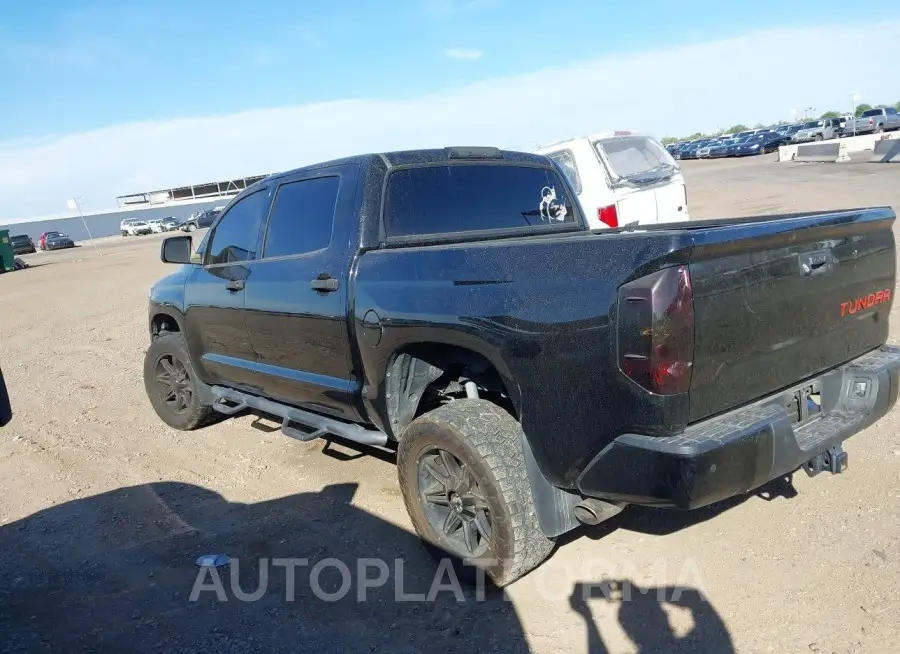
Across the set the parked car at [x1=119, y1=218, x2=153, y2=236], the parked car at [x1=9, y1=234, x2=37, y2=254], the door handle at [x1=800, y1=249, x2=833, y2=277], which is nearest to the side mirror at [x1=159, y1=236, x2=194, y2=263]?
the door handle at [x1=800, y1=249, x2=833, y2=277]

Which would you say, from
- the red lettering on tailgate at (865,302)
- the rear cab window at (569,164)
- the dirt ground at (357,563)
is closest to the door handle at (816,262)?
the red lettering on tailgate at (865,302)

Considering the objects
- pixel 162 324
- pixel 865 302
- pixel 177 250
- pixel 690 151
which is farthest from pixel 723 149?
pixel 865 302

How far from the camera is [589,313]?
101 inches

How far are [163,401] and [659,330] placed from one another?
4975mm

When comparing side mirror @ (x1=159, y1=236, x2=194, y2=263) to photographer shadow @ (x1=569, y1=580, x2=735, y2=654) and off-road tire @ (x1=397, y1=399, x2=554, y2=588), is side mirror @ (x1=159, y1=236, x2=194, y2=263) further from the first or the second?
photographer shadow @ (x1=569, y1=580, x2=735, y2=654)

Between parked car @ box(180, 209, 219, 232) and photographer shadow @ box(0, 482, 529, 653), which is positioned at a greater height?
photographer shadow @ box(0, 482, 529, 653)

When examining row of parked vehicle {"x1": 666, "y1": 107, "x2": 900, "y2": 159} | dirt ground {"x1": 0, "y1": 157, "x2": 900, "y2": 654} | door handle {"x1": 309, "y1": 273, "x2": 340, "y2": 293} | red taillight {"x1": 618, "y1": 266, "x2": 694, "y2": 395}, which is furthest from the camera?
row of parked vehicle {"x1": 666, "y1": 107, "x2": 900, "y2": 159}

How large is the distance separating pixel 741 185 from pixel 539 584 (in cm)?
2354

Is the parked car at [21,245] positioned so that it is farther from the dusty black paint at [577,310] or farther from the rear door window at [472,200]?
the rear door window at [472,200]

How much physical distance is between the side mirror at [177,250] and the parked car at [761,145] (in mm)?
49040

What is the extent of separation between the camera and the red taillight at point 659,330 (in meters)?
2.38

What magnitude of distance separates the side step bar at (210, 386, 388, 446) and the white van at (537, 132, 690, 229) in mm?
5392

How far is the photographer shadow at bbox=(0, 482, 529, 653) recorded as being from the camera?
10.0ft

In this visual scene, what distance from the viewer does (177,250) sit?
527 centimetres
